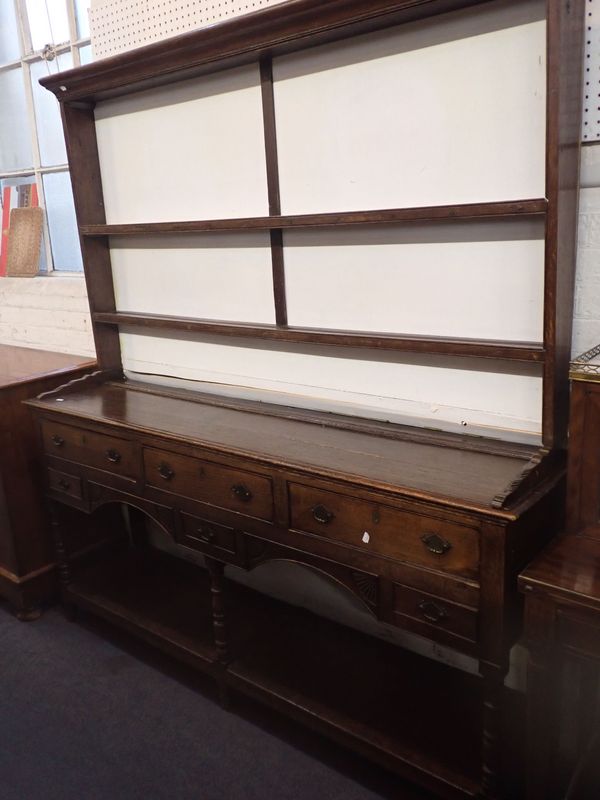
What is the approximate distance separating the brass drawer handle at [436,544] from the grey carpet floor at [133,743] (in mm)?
868

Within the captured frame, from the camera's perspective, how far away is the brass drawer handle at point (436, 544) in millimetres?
1590

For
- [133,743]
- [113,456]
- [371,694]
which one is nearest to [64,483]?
[113,456]

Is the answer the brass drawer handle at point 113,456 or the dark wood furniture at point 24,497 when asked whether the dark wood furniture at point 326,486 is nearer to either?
the brass drawer handle at point 113,456

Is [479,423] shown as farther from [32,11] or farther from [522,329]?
[32,11]

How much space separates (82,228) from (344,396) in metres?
1.31

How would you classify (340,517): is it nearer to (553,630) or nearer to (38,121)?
(553,630)

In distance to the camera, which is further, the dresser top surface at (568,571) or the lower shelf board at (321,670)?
the lower shelf board at (321,670)

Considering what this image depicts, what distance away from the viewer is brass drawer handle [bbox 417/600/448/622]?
1.63m

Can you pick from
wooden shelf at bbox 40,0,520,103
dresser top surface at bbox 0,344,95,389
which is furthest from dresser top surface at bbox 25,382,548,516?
wooden shelf at bbox 40,0,520,103

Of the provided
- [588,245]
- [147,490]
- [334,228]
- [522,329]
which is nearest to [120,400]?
[147,490]

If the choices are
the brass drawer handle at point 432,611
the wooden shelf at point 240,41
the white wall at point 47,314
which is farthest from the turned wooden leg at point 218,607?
the wooden shelf at point 240,41

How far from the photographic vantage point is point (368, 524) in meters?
1.72

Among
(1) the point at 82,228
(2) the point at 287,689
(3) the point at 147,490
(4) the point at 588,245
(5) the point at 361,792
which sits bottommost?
(5) the point at 361,792

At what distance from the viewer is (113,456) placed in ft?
7.74
